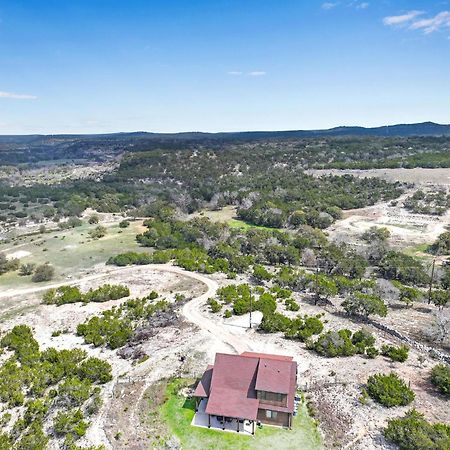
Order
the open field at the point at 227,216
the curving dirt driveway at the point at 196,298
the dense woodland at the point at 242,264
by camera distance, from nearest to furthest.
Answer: the dense woodland at the point at 242,264 → the curving dirt driveway at the point at 196,298 → the open field at the point at 227,216

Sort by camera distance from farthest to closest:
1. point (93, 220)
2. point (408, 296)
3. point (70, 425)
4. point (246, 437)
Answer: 1. point (93, 220)
2. point (408, 296)
3. point (70, 425)
4. point (246, 437)

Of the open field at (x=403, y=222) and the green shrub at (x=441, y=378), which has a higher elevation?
the green shrub at (x=441, y=378)

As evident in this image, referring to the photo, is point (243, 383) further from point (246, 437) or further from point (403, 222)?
point (403, 222)

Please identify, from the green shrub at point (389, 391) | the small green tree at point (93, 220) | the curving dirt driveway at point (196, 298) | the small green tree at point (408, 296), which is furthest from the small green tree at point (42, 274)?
the small green tree at point (408, 296)

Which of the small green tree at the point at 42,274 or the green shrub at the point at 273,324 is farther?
the small green tree at the point at 42,274

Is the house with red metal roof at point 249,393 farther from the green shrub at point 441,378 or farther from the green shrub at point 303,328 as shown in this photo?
the green shrub at point 441,378

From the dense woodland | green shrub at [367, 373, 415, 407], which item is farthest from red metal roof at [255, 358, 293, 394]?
green shrub at [367, 373, 415, 407]

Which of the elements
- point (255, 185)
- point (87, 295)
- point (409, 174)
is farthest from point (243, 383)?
point (409, 174)
